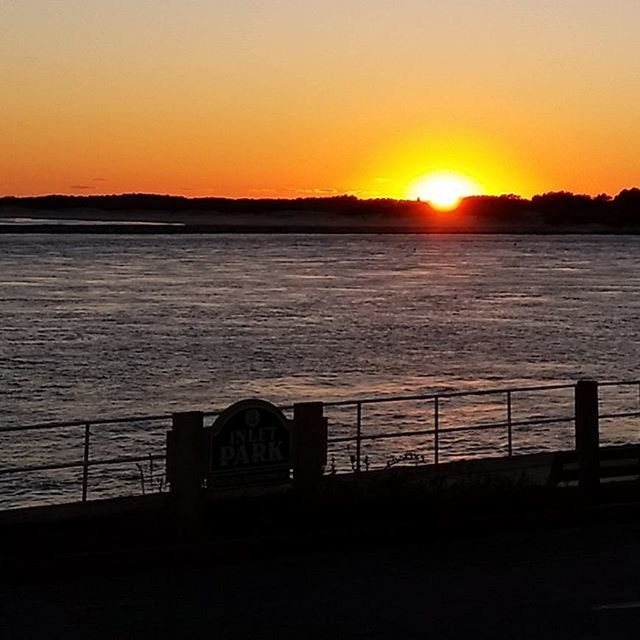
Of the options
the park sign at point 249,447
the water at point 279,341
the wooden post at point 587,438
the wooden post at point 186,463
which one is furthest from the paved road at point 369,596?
the water at point 279,341

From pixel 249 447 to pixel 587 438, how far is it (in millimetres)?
3746

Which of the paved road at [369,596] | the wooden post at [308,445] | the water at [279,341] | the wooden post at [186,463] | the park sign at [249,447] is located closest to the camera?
the paved road at [369,596]

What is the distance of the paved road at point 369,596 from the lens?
368 inches

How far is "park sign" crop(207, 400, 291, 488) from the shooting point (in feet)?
40.2

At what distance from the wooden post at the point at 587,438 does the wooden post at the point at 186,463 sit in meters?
4.20

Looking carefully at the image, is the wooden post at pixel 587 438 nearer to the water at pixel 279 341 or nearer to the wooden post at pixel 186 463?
the wooden post at pixel 186 463

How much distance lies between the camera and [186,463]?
1204 cm

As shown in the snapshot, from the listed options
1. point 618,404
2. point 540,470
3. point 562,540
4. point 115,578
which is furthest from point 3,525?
point 618,404

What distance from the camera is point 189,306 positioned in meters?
103

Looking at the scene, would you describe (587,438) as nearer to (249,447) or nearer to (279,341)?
(249,447)

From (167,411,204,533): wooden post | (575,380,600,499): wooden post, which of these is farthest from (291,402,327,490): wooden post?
(575,380,600,499): wooden post

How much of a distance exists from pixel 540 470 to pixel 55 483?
54.7 feet

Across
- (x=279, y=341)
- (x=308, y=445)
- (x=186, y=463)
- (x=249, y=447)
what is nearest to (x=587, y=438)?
(x=308, y=445)

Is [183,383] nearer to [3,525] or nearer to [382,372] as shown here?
[382,372]
